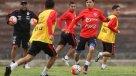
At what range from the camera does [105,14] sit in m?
26.2

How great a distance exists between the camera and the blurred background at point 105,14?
25.7 meters

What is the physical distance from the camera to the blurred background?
25.7 meters

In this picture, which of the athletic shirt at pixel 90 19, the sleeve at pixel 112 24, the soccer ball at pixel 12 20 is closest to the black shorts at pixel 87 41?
the athletic shirt at pixel 90 19

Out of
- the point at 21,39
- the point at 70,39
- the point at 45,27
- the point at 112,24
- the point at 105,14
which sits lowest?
the point at 105,14

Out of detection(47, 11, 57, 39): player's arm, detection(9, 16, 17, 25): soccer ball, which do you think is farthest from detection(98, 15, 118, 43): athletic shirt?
detection(47, 11, 57, 39): player's arm

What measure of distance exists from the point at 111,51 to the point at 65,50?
590 centimetres

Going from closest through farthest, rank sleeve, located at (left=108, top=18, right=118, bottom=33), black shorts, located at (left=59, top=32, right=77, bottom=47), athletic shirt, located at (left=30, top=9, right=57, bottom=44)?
athletic shirt, located at (left=30, top=9, right=57, bottom=44) < sleeve, located at (left=108, top=18, right=118, bottom=33) < black shorts, located at (left=59, top=32, right=77, bottom=47)

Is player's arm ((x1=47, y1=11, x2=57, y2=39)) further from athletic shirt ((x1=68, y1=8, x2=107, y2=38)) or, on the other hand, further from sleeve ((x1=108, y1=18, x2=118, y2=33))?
sleeve ((x1=108, y1=18, x2=118, y2=33))

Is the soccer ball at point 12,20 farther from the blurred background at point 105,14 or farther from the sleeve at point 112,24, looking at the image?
the blurred background at point 105,14

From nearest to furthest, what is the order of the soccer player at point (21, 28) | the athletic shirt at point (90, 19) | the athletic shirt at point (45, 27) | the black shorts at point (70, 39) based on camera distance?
the athletic shirt at point (45, 27), the athletic shirt at point (90, 19), the soccer player at point (21, 28), the black shorts at point (70, 39)

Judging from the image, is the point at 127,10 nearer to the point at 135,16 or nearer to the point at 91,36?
the point at 135,16

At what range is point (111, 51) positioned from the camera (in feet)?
66.4

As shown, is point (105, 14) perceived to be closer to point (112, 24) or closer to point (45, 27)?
point (112, 24)

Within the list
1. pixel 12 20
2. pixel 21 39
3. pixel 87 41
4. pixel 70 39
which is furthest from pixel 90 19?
pixel 70 39
